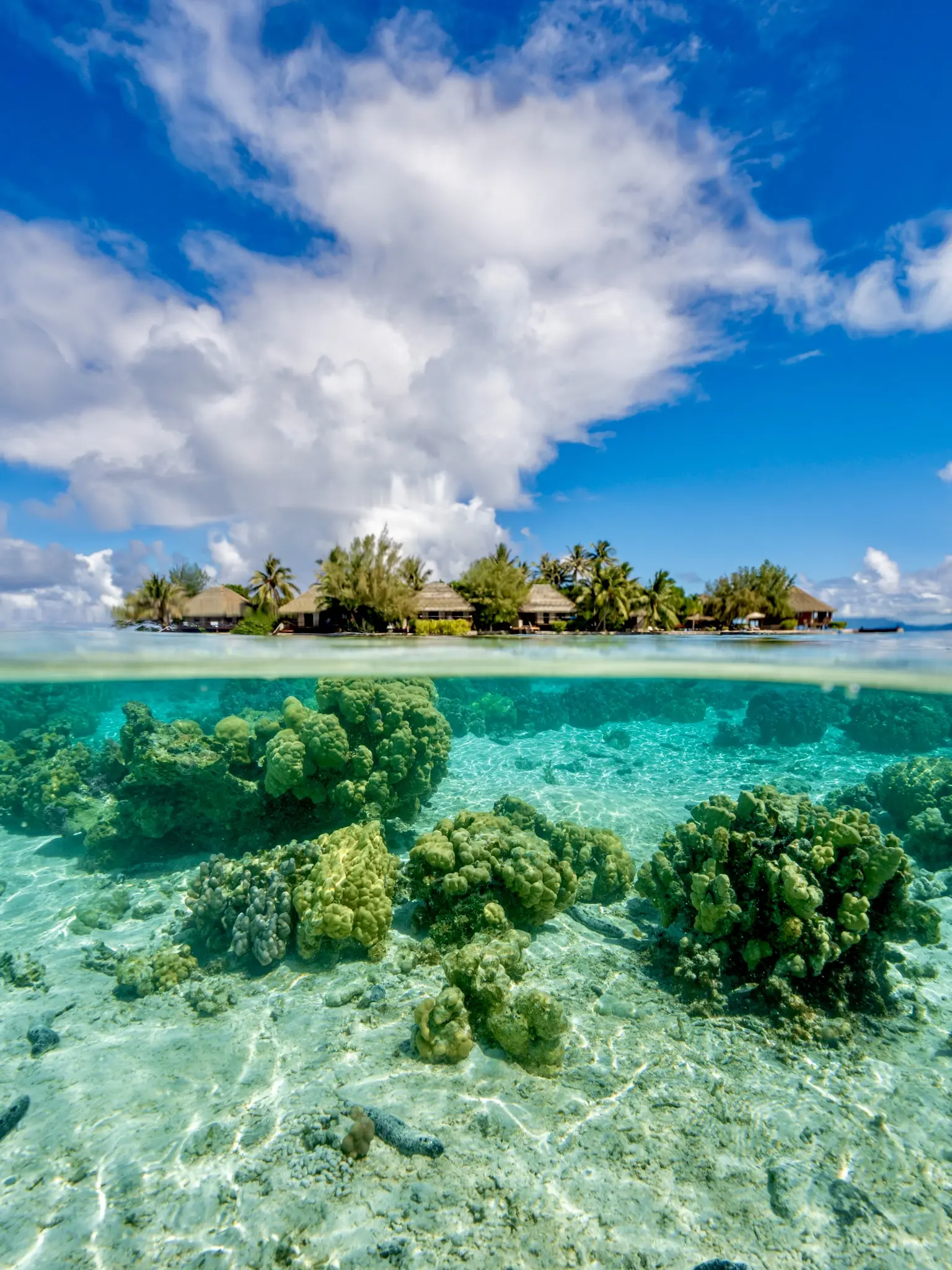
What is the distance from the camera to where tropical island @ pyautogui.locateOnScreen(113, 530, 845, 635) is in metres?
34.1

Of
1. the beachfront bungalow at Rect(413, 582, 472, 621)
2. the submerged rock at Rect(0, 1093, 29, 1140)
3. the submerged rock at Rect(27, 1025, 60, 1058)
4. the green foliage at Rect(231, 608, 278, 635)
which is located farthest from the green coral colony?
the beachfront bungalow at Rect(413, 582, 472, 621)

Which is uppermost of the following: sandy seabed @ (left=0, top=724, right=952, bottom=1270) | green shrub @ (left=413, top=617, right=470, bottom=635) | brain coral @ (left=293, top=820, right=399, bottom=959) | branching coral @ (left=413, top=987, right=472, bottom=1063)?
green shrub @ (left=413, top=617, right=470, bottom=635)

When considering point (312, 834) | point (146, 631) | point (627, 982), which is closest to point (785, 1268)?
point (627, 982)

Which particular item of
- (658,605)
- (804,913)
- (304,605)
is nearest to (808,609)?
(658,605)

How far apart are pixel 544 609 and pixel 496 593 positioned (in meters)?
5.63

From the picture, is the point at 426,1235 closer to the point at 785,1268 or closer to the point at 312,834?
the point at 785,1268

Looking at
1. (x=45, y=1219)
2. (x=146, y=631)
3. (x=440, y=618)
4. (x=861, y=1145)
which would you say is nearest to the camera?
(x=45, y=1219)

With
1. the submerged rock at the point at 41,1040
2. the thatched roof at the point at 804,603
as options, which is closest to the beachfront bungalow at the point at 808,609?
the thatched roof at the point at 804,603

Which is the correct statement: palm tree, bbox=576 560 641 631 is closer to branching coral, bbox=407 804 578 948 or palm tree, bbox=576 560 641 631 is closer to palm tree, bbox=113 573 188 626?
palm tree, bbox=113 573 188 626

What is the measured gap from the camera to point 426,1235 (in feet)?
13.6

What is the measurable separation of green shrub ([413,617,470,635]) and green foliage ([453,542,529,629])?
2241 mm

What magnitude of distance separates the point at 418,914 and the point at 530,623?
38632 mm

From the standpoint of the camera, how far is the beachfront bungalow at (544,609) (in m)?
45.6

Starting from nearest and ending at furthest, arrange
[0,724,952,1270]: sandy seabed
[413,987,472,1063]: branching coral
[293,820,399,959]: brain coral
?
[0,724,952,1270]: sandy seabed → [413,987,472,1063]: branching coral → [293,820,399,959]: brain coral
